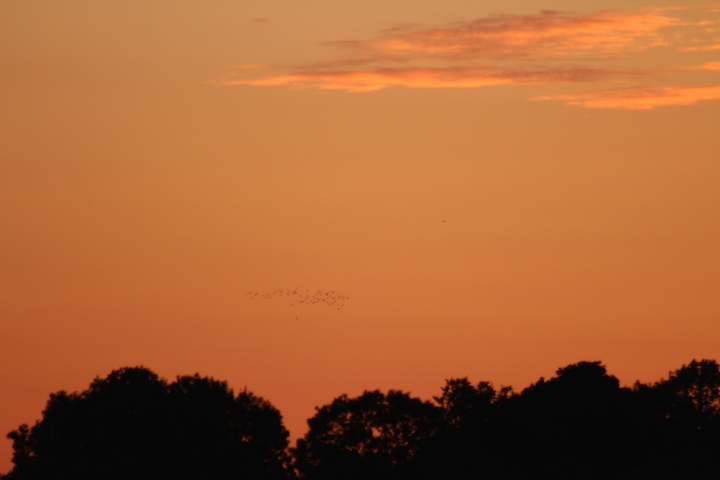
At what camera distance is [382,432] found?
511 feet

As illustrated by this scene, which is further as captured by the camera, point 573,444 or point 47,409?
point 47,409

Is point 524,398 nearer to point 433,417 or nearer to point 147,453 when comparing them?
point 433,417

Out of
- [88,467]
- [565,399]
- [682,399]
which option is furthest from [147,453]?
[682,399]

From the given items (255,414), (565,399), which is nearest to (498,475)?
(565,399)

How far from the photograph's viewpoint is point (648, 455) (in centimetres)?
13125

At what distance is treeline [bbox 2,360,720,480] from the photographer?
132 meters

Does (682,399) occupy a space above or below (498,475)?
above

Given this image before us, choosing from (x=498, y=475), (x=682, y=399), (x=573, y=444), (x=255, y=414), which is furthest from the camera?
(x=255, y=414)

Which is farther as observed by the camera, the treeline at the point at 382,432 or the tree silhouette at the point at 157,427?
the tree silhouette at the point at 157,427

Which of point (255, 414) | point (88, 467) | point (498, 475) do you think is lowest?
point (498, 475)

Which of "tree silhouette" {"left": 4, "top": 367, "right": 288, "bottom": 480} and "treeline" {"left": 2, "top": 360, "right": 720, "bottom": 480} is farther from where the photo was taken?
"tree silhouette" {"left": 4, "top": 367, "right": 288, "bottom": 480}

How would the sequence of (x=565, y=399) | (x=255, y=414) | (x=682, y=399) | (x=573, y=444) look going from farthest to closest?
(x=255, y=414) → (x=682, y=399) → (x=565, y=399) → (x=573, y=444)

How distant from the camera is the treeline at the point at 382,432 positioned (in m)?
132

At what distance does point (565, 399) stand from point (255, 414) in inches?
1287
